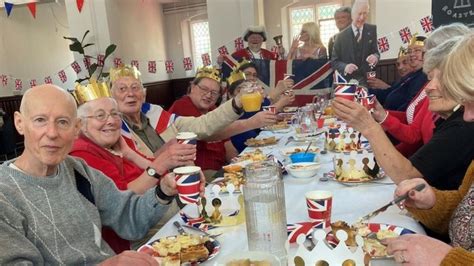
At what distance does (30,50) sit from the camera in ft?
32.1

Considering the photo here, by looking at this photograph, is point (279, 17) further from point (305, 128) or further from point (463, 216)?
point (463, 216)

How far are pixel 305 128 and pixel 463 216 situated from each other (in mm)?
1927

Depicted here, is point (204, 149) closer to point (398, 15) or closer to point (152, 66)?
point (398, 15)

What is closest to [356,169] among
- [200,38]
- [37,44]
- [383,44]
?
[383,44]

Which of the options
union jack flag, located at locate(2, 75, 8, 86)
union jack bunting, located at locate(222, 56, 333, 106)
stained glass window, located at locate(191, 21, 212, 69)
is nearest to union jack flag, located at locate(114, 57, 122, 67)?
stained glass window, located at locate(191, 21, 212, 69)

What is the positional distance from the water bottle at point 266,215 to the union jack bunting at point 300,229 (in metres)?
0.06

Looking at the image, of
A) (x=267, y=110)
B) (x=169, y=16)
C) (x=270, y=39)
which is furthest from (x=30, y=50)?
(x=267, y=110)

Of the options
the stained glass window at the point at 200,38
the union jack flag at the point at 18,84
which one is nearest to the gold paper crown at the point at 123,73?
the stained glass window at the point at 200,38

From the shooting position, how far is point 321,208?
1388 millimetres

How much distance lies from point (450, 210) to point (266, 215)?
29.9 inches

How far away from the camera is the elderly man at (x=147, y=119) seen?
2.60 metres

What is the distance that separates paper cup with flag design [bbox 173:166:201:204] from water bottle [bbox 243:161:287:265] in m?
0.17

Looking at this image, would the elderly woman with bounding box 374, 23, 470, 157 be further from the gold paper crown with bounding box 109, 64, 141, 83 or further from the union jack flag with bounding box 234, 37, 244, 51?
the union jack flag with bounding box 234, 37, 244, 51

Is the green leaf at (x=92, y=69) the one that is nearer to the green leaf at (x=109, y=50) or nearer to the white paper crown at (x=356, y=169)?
the green leaf at (x=109, y=50)
